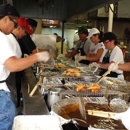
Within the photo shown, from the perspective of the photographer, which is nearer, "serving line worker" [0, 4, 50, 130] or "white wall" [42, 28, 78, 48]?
"serving line worker" [0, 4, 50, 130]

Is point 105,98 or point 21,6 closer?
point 105,98

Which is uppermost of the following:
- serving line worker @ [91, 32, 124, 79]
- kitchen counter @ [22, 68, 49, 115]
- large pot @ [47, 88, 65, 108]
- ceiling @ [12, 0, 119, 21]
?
ceiling @ [12, 0, 119, 21]

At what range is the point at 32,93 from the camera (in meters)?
2.07

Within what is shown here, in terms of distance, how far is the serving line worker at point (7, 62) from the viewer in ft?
5.50

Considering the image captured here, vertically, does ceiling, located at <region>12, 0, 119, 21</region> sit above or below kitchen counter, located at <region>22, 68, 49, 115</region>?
above

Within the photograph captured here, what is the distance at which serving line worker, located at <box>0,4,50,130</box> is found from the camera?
66.0 inches

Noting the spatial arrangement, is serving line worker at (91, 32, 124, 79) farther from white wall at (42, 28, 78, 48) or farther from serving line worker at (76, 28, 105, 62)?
white wall at (42, 28, 78, 48)

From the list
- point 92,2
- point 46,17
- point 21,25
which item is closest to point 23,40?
point 21,25

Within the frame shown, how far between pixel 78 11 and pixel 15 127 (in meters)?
3.77

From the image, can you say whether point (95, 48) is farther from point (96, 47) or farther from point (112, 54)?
point (112, 54)

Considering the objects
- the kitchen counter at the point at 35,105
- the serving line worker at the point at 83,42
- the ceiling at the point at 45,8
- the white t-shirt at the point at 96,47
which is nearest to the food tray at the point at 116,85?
the kitchen counter at the point at 35,105

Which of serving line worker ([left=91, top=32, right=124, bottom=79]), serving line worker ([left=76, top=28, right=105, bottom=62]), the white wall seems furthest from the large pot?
the white wall

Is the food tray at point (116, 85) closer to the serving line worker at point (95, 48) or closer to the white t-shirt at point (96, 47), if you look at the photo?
the serving line worker at point (95, 48)

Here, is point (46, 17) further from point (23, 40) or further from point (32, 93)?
point (32, 93)
